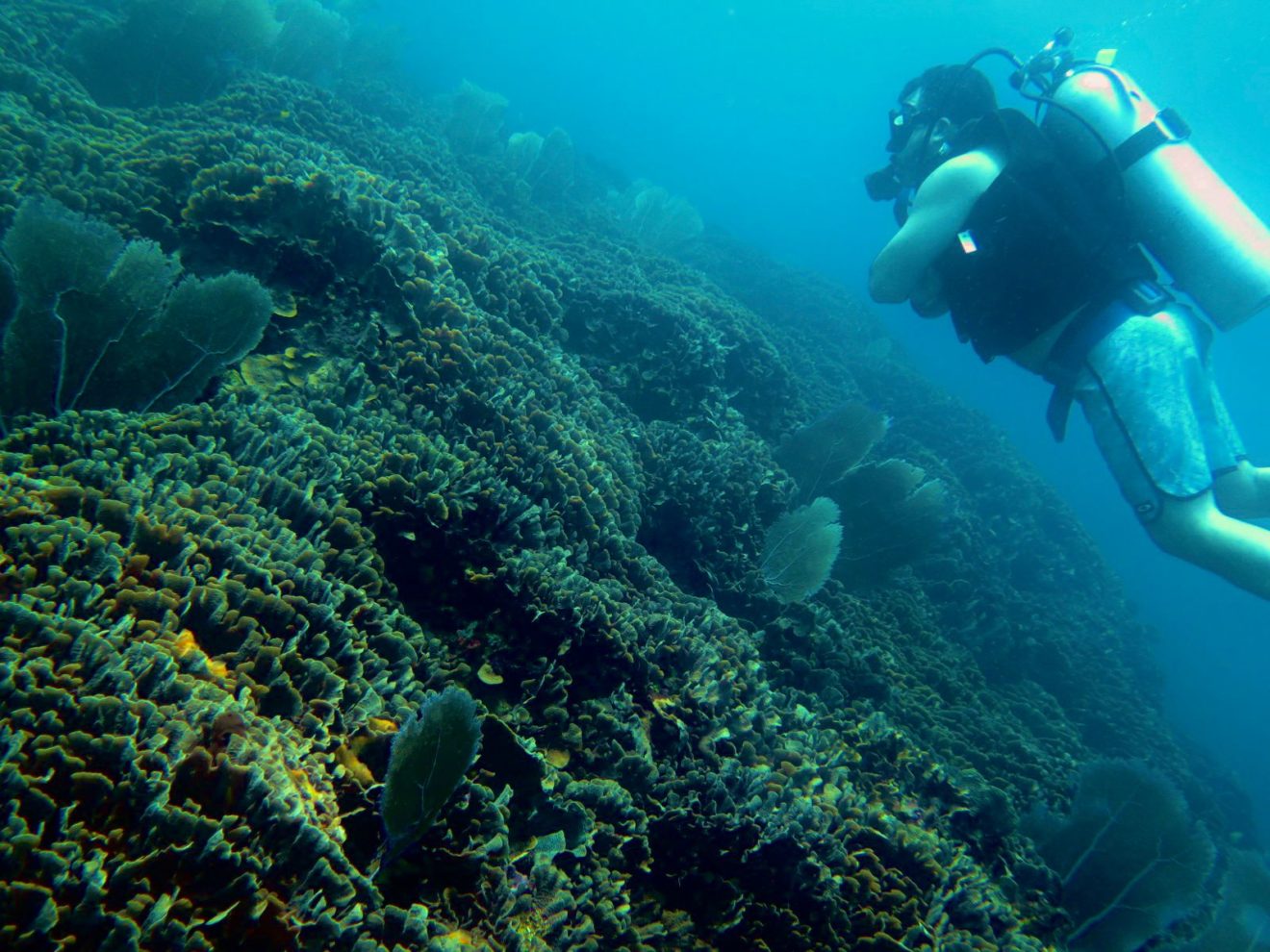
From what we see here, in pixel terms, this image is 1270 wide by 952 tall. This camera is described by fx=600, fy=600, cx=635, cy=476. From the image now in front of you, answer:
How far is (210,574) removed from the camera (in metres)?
2.03

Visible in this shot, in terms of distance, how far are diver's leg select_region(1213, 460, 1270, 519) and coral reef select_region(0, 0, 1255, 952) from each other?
203cm

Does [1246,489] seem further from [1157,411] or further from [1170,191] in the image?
[1170,191]

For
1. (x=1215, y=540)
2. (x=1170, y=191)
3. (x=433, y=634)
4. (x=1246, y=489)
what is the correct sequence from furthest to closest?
(x=1246, y=489) → (x=1170, y=191) → (x=1215, y=540) → (x=433, y=634)

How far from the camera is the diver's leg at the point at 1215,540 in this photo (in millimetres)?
3875

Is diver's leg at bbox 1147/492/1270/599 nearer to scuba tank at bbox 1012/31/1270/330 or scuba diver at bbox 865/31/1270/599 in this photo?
scuba diver at bbox 865/31/1270/599

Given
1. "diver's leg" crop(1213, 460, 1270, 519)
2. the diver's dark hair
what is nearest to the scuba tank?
the diver's dark hair

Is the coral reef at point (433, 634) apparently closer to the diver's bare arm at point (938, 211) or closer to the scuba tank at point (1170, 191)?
the diver's bare arm at point (938, 211)

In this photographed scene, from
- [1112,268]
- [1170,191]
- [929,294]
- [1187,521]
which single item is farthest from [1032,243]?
[1187,521]

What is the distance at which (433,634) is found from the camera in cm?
282

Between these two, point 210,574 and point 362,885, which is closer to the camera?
point 362,885

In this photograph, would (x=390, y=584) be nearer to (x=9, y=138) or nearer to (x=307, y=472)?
(x=307, y=472)

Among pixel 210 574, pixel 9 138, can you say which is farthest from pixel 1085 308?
pixel 9 138

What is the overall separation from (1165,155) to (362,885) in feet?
21.4

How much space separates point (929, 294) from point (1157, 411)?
177cm
